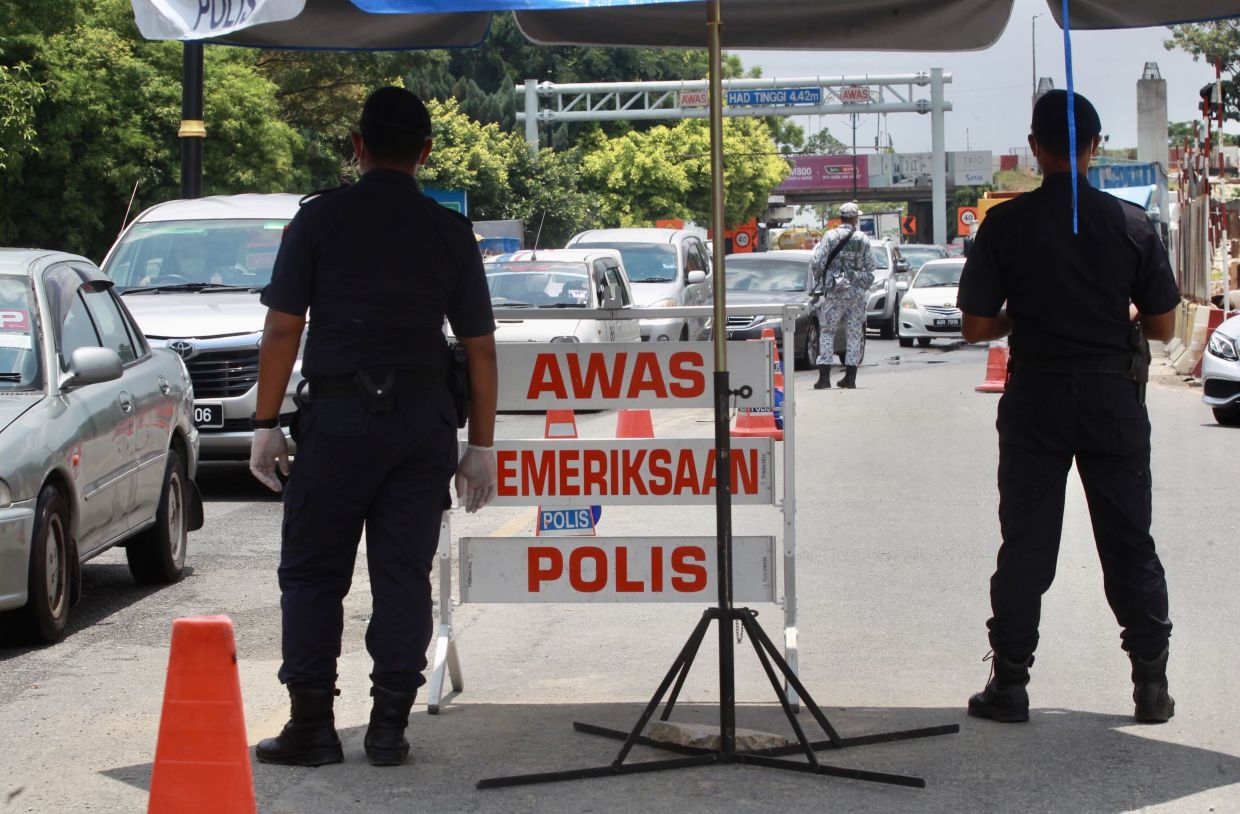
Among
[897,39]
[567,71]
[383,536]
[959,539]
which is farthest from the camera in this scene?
[567,71]

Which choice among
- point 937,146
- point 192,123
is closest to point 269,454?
point 192,123

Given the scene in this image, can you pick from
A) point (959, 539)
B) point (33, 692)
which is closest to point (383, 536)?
point (33, 692)

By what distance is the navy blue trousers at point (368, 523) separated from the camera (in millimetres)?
4762

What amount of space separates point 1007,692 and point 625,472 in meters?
1.46

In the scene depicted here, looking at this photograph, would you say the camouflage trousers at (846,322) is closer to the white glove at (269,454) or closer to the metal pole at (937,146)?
the white glove at (269,454)

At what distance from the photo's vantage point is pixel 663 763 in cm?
491

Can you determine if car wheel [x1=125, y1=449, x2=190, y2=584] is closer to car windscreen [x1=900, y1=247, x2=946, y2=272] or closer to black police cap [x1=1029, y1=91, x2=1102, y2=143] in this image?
black police cap [x1=1029, y1=91, x2=1102, y2=143]

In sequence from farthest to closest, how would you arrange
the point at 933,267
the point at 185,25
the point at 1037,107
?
the point at 933,267 → the point at 1037,107 → the point at 185,25

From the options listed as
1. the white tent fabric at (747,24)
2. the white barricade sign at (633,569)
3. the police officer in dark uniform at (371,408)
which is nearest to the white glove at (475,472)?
the police officer in dark uniform at (371,408)

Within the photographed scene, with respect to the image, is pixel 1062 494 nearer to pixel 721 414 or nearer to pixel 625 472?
pixel 721 414

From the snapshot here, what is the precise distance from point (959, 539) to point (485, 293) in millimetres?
5139

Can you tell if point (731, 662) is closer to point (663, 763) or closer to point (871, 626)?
point (663, 763)

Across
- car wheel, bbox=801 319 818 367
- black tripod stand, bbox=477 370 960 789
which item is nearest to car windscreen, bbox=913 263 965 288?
car wheel, bbox=801 319 818 367

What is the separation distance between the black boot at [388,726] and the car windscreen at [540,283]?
12905mm
